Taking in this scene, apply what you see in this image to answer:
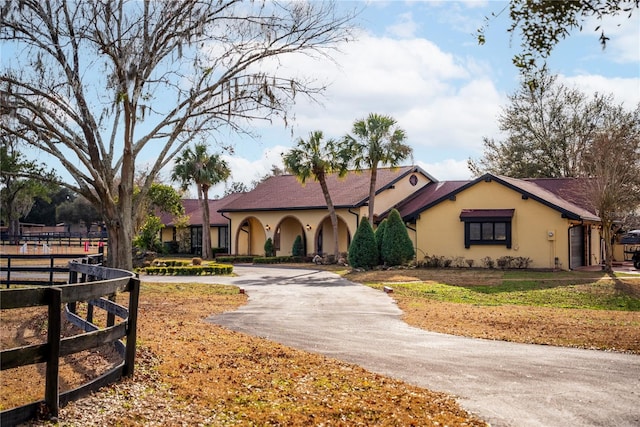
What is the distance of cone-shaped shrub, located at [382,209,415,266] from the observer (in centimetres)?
2967

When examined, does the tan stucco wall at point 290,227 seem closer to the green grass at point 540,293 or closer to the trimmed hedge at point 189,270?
the trimmed hedge at point 189,270

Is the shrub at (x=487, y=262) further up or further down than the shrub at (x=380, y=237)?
further down

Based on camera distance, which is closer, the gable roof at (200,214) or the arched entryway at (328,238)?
the arched entryway at (328,238)

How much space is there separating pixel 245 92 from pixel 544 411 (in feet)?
36.4

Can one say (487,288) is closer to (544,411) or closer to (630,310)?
(630,310)

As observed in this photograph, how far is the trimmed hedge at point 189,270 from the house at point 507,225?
9429mm

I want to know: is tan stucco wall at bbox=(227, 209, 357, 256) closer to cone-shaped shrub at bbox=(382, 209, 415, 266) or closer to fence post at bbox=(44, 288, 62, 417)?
cone-shaped shrub at bbox=(382, 209, 415, 266)

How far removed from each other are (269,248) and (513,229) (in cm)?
1556

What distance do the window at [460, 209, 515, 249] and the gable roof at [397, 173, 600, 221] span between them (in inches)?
48.9

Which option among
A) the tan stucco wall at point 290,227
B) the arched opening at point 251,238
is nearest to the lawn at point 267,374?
the tan stucco wall at point 290,227

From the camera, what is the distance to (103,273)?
942cm

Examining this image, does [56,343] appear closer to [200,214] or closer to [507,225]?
[507,225]

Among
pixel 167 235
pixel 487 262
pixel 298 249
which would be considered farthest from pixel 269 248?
pixel 487 262

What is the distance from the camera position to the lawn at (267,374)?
20.5 feet
